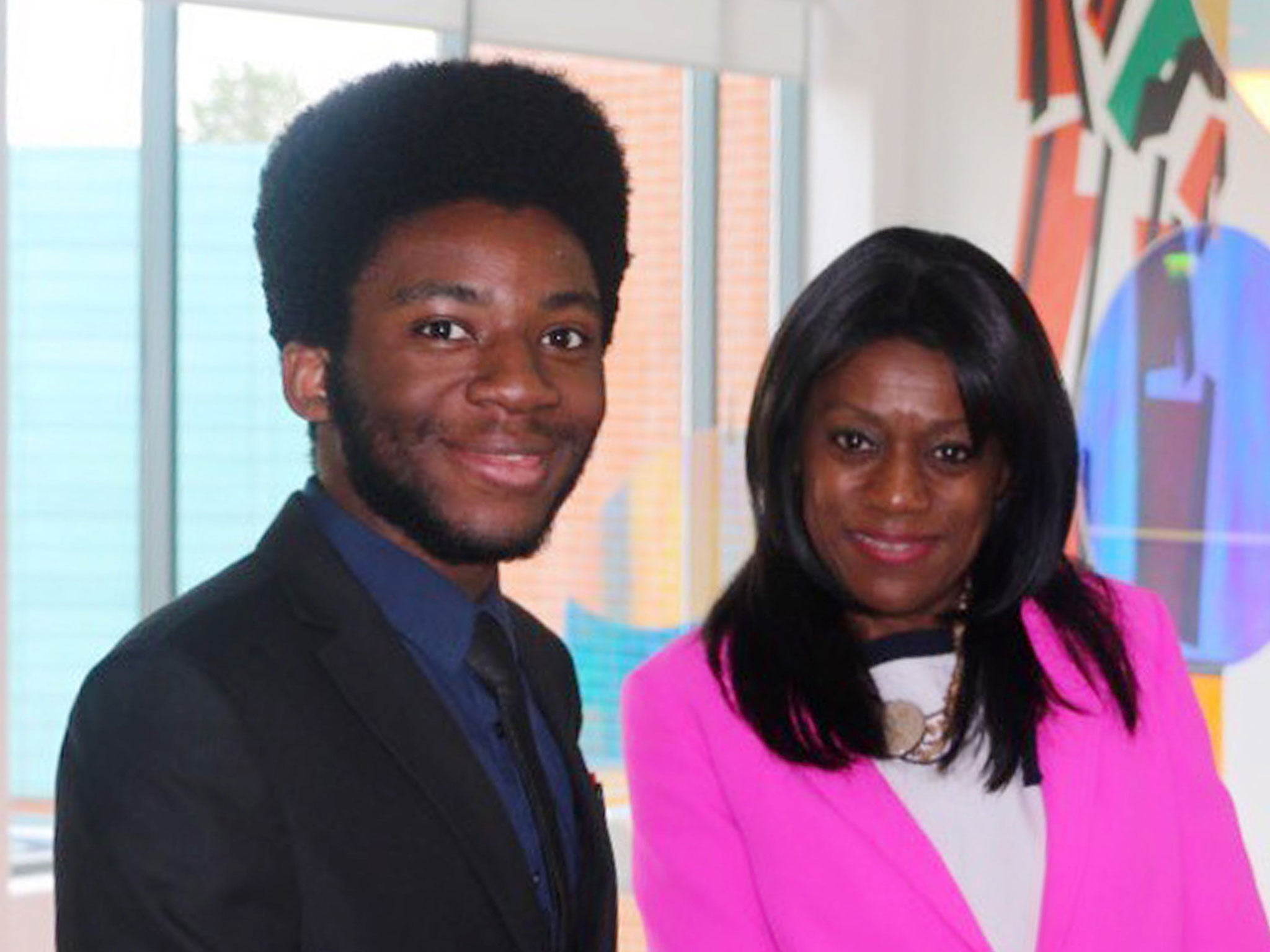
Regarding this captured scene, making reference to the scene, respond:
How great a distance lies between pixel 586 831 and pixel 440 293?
16.8 inches

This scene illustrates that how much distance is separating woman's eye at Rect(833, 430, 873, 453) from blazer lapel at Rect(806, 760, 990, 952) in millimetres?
290

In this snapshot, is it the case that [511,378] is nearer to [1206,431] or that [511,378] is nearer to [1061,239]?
[1206,431]

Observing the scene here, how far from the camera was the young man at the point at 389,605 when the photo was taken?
3.92ft

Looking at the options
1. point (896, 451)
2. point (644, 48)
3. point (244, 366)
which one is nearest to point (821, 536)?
point (896, 451)

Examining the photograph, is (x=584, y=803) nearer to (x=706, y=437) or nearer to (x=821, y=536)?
(x=821, y=536)

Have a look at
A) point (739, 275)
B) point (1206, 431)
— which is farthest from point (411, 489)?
point (739, 275)

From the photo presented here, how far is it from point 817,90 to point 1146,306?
1.16 meters

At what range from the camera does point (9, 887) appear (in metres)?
3.71

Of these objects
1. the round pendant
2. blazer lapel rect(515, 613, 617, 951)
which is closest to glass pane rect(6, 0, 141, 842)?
the round pendant

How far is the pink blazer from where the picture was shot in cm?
187

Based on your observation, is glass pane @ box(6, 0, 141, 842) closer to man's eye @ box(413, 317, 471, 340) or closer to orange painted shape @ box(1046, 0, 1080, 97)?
orange painted shape @ box(1046, 0, 1080, 97)

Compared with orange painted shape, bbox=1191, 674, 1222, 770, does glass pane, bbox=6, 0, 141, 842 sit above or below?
above

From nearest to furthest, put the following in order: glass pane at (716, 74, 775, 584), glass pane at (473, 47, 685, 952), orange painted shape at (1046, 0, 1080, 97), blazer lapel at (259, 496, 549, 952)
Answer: blazer lapel at (259, 496, 549, 952), orange painted shape at (1046, 0, 1080, 97), glass pane at (473, 47, 685, 952), glass pane at (716, 74, 775, 584)

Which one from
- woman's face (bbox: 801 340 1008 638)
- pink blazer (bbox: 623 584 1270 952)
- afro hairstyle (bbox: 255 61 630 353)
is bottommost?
pink blazer (bbox: 623 584 1270 952)
